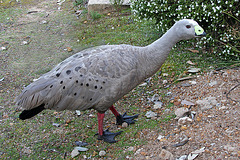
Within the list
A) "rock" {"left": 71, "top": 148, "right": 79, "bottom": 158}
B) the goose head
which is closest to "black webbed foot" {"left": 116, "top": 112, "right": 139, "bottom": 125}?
"rock" {"left": 71, "top": 148, "right": 79, "bottom": 158}

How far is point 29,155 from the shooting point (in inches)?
176

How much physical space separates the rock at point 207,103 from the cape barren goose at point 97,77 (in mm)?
1016

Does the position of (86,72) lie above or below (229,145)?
above

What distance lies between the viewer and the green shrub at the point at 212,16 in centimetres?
510

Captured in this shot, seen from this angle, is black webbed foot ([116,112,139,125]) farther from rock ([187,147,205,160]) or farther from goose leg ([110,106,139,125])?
rock ([187,147,205,160])

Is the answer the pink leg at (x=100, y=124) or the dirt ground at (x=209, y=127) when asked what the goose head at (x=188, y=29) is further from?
the pink leg at (x=100, y=124)

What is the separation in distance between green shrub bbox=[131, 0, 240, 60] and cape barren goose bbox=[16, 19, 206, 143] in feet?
4.20

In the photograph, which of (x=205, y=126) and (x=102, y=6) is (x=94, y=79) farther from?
(x=102, y=6)

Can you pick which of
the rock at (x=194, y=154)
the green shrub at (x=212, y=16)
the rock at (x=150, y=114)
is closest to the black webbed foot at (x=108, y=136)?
the rock at (x=150, y=114)

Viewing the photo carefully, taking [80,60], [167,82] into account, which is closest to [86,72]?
[80,60]

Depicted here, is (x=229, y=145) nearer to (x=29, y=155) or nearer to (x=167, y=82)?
(x=167, y=82)

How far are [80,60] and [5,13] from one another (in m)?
7.29

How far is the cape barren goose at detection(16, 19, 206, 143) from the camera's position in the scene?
13.6 feet

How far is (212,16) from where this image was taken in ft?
17.4
